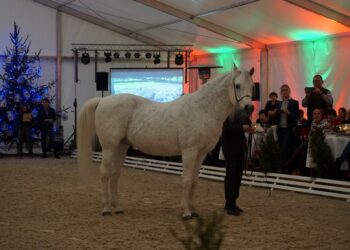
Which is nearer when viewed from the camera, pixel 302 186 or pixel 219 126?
pixel 219 126

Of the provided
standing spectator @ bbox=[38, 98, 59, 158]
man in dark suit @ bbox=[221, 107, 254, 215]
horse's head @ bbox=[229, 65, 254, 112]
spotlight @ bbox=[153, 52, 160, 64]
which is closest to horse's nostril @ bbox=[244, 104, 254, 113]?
horse's head @ bbox=[229, 65, 254, 112]

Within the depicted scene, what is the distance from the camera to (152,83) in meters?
16.1

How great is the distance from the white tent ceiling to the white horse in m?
5.41

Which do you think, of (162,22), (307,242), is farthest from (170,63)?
(307,242)

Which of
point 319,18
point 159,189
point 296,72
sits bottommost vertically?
point 159,189

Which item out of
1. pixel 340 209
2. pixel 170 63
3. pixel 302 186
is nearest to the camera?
pixel 340 209

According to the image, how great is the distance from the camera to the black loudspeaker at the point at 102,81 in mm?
15703

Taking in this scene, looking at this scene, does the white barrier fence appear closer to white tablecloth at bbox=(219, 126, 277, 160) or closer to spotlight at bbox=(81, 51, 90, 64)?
white tablecloth at bbox=(219, 126, 277, 160)

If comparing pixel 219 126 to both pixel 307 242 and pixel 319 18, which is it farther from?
pixel 319 18

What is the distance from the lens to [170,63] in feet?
57.5

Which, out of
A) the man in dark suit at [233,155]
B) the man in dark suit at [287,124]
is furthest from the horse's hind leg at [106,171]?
the man in dark suit at [287,124]

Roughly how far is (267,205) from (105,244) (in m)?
2.74

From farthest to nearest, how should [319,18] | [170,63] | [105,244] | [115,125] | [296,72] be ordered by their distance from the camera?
[170,63] → [296,72] → [319,18] → [115,125] → [105,244]

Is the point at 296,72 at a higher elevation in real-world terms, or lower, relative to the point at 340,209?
higher
